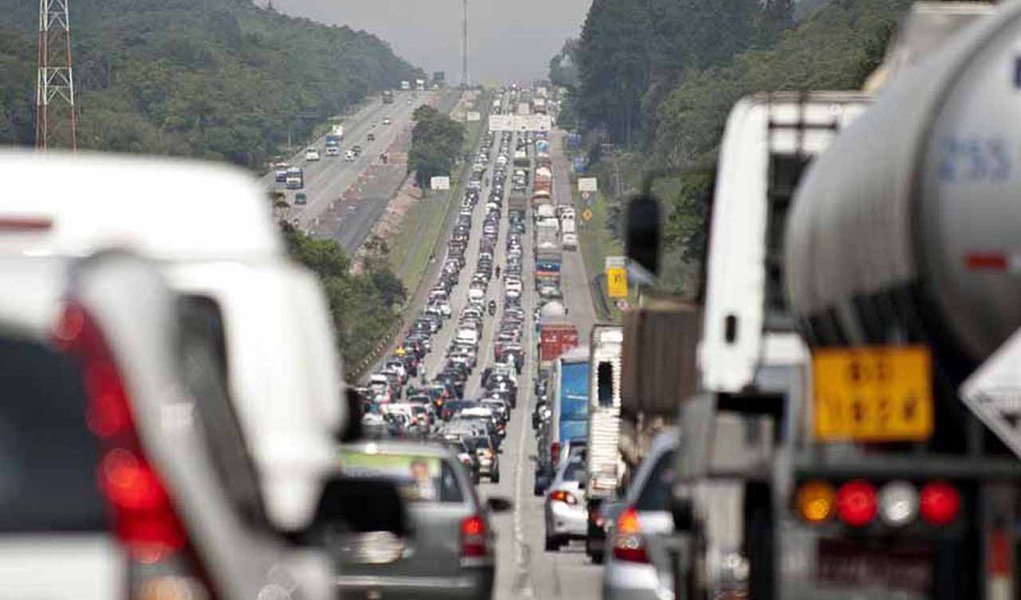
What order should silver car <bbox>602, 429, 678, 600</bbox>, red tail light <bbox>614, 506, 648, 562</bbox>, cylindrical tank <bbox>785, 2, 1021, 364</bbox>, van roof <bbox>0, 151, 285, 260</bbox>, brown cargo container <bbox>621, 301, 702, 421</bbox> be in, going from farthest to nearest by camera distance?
brown cargo container <bbox>621, 301, 702, 421</bbox>
red tail light <bbox>614, 506, 648, 562</bbox>
silver car <bbox>602, 429, 678, 600</bbox>
cylindrical tank <bbox>785, 2, 1021, 364</bbox>
van roof <bbox>0, 151, 285, 260</bbox>

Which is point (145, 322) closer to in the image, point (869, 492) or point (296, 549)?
point (296, 549)

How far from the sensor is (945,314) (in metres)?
9.75

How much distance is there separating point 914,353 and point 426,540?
10439 mm

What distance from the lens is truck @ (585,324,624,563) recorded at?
33.3 meters

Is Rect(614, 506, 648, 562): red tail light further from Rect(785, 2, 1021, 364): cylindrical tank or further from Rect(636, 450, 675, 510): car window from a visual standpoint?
Rect(785, 2, 1021, 364): cylindrical tank

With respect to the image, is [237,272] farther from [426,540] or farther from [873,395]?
[426,540]

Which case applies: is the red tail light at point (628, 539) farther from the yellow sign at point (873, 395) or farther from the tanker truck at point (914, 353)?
the yellow sign at point (873, 395)

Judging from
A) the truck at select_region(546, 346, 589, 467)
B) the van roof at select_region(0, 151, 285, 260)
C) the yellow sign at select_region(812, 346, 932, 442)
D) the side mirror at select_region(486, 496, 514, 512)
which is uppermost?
the van roof at select_region(0, 151, 285, 260)

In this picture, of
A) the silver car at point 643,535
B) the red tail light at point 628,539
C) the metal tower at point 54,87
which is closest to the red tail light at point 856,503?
the silver car at point 643,535

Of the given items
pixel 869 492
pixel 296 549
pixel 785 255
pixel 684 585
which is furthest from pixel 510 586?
pixel 296 549

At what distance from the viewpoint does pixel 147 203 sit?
7.89 m

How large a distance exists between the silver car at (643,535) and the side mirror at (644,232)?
1710mm

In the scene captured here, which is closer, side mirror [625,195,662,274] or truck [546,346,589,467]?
side mirror [625,195,662,274]

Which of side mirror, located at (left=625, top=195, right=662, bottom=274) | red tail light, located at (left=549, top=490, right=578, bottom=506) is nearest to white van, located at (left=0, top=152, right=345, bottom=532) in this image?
side mirror, located at (left=625, top=195, right=662, bottom=274)
